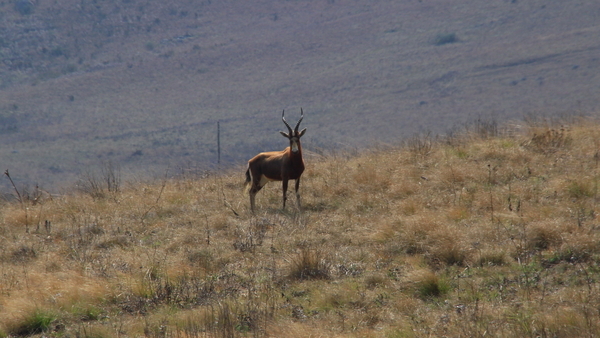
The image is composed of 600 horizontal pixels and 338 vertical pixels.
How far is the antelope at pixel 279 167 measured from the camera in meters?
12.7

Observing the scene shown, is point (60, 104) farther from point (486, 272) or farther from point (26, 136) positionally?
point (486, 272)

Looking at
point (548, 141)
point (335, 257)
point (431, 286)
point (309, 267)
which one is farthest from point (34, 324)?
point (548, 141)

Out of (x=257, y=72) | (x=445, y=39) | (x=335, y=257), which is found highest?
(x=445, y=39)

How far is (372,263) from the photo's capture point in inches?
322

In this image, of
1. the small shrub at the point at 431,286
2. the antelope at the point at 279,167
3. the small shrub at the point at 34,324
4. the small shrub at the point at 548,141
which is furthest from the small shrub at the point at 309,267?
the small shrub at the point at 548,141

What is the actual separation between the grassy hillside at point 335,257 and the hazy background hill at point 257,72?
53.9 meters

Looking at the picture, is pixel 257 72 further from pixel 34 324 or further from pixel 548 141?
pixel 34 324

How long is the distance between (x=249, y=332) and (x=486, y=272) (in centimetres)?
294

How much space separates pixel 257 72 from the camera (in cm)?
11075

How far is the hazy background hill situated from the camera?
262ft

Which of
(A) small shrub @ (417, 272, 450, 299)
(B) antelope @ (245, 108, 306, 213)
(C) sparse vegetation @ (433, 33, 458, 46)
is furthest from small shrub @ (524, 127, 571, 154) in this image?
(C) sparse vegetation @ (433, 33, 458, 46)

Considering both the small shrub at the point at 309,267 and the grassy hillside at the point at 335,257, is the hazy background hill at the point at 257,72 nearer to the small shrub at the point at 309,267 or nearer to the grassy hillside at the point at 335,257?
the grassy hillside at the point at 335,257

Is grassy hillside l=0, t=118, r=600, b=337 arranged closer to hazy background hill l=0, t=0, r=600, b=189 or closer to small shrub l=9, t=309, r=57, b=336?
small shrub l=9, t=309, r=57, b=336

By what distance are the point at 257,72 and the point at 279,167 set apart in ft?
326
